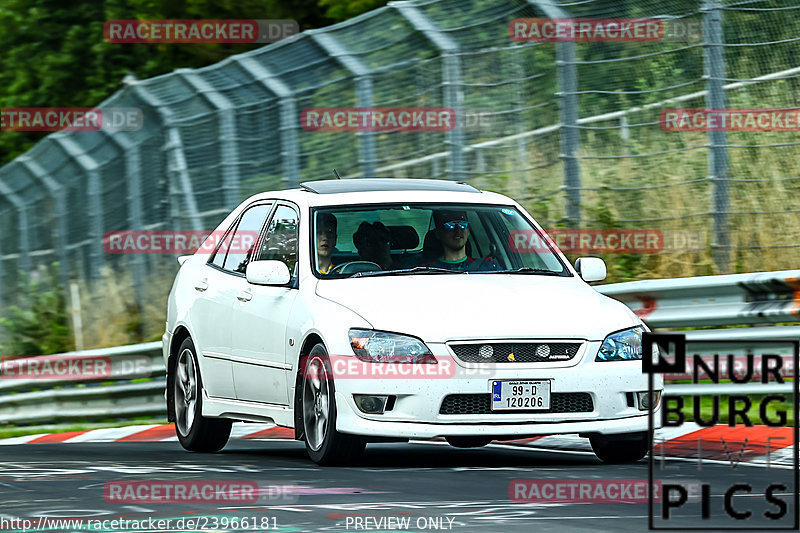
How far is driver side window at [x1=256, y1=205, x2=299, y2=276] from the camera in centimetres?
1051

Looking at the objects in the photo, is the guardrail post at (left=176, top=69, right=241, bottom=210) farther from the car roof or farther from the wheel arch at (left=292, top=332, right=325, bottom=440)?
the wheel arch at (left=292, top=332, right=325, bottom=440)

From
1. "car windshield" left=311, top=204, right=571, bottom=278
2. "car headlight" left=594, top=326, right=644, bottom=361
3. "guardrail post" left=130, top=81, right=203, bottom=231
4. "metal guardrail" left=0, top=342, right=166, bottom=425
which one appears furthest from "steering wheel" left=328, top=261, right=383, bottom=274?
"guardrail post" left=130, top=81, right=203, bottom=231

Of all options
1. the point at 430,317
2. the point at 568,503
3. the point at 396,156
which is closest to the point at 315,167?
the point at 396,156

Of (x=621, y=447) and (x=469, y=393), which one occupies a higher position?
(x=469, y=393)

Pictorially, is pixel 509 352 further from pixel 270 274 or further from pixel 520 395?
pixel 270 274

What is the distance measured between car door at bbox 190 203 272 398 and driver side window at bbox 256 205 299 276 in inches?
8.7

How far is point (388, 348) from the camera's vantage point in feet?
29.5

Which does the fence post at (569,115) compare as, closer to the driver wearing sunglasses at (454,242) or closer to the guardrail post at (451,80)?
the guardrail post at (451,80)

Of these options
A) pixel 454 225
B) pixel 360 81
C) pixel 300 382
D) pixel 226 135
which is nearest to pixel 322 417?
pixel 300 382

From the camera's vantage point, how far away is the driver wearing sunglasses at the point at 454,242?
10.3 m

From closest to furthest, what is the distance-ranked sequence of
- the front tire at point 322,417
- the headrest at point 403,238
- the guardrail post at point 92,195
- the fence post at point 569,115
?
the front tire at point 322,417 → the headrest at point 403,238 → the fence post at point 569,115 → the guardrail post at point 92,195

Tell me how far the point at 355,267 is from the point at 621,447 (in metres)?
1.86

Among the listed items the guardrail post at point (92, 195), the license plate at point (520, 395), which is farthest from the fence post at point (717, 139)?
the guardrail post at point (92, 195)

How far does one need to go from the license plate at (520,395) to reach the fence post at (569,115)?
5549 mm
